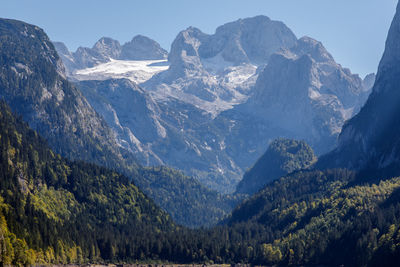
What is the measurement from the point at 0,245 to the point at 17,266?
385 inches

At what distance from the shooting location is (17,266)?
198875 millimetres

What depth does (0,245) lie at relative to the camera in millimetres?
193875
